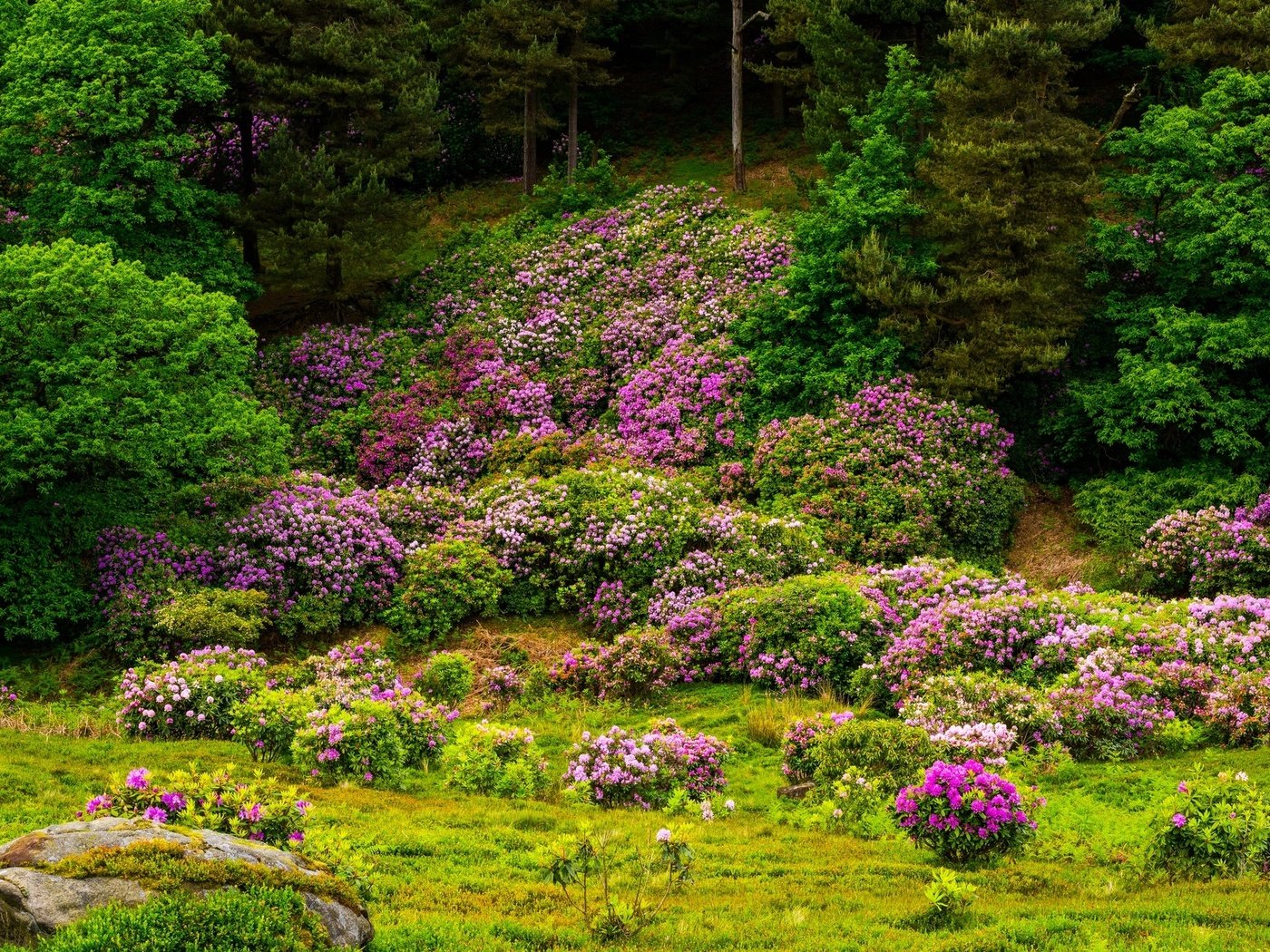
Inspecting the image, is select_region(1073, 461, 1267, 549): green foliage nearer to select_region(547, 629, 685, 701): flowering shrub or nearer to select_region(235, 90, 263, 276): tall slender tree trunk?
select_region(547, 629, 685, 701): flowering shrub

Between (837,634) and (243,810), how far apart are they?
10787mm

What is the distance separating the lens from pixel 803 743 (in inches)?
535

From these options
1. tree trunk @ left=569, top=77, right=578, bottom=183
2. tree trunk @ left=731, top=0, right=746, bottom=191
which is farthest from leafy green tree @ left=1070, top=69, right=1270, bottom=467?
tree trunk @ left=569, top=77, right=578, bottom=183

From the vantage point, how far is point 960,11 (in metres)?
25.6

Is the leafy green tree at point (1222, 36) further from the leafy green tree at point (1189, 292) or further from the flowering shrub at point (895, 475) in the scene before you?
the flowering shrub at point (895, 475)

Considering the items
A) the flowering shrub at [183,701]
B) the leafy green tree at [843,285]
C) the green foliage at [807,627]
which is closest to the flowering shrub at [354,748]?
the flowering shrub at [183,701]

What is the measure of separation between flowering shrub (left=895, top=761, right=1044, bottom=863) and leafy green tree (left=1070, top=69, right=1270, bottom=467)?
14.2 metres

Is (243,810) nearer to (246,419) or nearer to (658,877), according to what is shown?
(658,877)

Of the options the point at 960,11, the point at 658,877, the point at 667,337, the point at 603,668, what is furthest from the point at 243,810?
the point at 960,11

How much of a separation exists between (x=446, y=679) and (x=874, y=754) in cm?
691

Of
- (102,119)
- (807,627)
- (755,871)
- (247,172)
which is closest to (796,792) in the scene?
(755,871)

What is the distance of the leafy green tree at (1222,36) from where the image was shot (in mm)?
28516

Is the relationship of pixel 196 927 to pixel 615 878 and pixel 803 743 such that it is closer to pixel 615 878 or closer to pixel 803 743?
pixel 615 878

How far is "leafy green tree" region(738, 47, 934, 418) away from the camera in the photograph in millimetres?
24531
